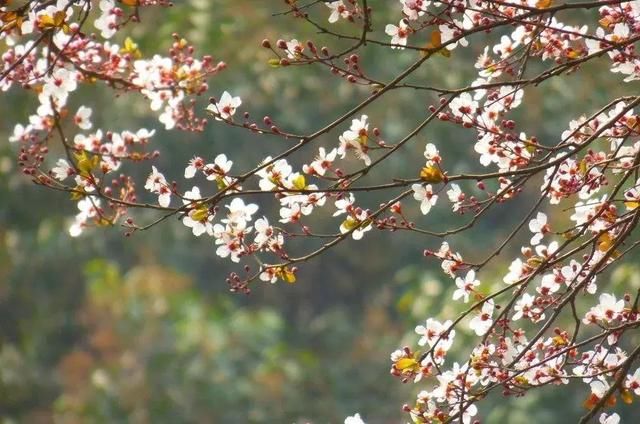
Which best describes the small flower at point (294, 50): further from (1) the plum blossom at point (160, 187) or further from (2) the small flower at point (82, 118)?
(2) the small flower at point (82, 118)

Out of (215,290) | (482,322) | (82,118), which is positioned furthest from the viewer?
(215,290)

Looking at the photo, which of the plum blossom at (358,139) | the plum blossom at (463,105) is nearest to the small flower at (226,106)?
the plum blossom at (358,139)

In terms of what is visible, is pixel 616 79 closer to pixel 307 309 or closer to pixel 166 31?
pixel 166 31

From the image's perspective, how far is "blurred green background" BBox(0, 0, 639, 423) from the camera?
10.4m

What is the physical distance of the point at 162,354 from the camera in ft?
34.7

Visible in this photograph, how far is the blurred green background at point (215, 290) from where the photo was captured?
10.4 m

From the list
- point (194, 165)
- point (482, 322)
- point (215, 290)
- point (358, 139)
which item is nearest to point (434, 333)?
point (482, 322)

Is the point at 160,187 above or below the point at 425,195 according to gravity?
above

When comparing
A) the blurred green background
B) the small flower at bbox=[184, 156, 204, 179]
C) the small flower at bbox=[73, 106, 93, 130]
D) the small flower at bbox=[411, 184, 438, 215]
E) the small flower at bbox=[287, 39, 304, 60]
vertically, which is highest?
the blurred green background

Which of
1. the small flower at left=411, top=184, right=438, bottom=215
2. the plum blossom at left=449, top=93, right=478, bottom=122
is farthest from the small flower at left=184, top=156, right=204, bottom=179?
the plum blossom at left=449, top=93, right=478, bottom=122

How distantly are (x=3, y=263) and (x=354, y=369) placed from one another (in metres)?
3.44

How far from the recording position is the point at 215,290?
47.3 feet

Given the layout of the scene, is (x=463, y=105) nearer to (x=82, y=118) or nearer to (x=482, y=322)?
(x=482, y=322)

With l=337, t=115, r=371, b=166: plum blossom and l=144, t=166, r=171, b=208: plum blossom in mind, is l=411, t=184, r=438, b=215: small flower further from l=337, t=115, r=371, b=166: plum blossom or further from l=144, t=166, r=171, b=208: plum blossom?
l=144, t=166, r=171, b=208: plum blossom
